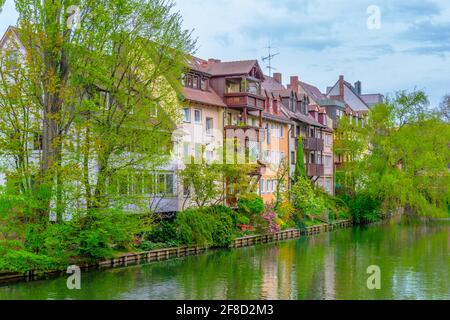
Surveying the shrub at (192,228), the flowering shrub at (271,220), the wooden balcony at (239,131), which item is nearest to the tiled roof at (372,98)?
the wooden balcony at (239,131)

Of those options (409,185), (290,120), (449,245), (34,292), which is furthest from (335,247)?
(34,292)

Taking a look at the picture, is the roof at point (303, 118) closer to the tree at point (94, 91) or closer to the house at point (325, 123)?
the house at point (325, 123)

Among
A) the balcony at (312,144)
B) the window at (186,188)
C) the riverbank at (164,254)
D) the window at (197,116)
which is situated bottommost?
the riverbank at (164,254)

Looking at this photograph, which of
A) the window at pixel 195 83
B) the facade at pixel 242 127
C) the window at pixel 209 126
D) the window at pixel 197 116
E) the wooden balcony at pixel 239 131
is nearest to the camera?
the facade at pixel 242 127

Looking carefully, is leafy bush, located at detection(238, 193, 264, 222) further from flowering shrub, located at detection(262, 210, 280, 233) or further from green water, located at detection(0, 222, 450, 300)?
green water, located at detection(0, 222, 450, 300)

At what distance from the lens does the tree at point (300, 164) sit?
63.6 meters

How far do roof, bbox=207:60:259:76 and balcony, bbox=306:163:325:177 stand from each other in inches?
655

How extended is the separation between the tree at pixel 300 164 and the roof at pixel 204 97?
1439cm

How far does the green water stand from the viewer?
91.5ft

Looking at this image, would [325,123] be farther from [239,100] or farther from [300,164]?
[239,100]

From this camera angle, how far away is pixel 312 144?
225ft

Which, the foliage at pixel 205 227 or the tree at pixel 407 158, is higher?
the tree at pixel 407 158

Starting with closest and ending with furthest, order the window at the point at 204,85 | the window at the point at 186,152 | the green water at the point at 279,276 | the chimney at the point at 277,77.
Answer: the green water at the point at 279,276
the window at the point at 186,152
the window at the point at 204,85
the chimney at the point at 277,77

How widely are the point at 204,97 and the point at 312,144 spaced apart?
21.9 metres
